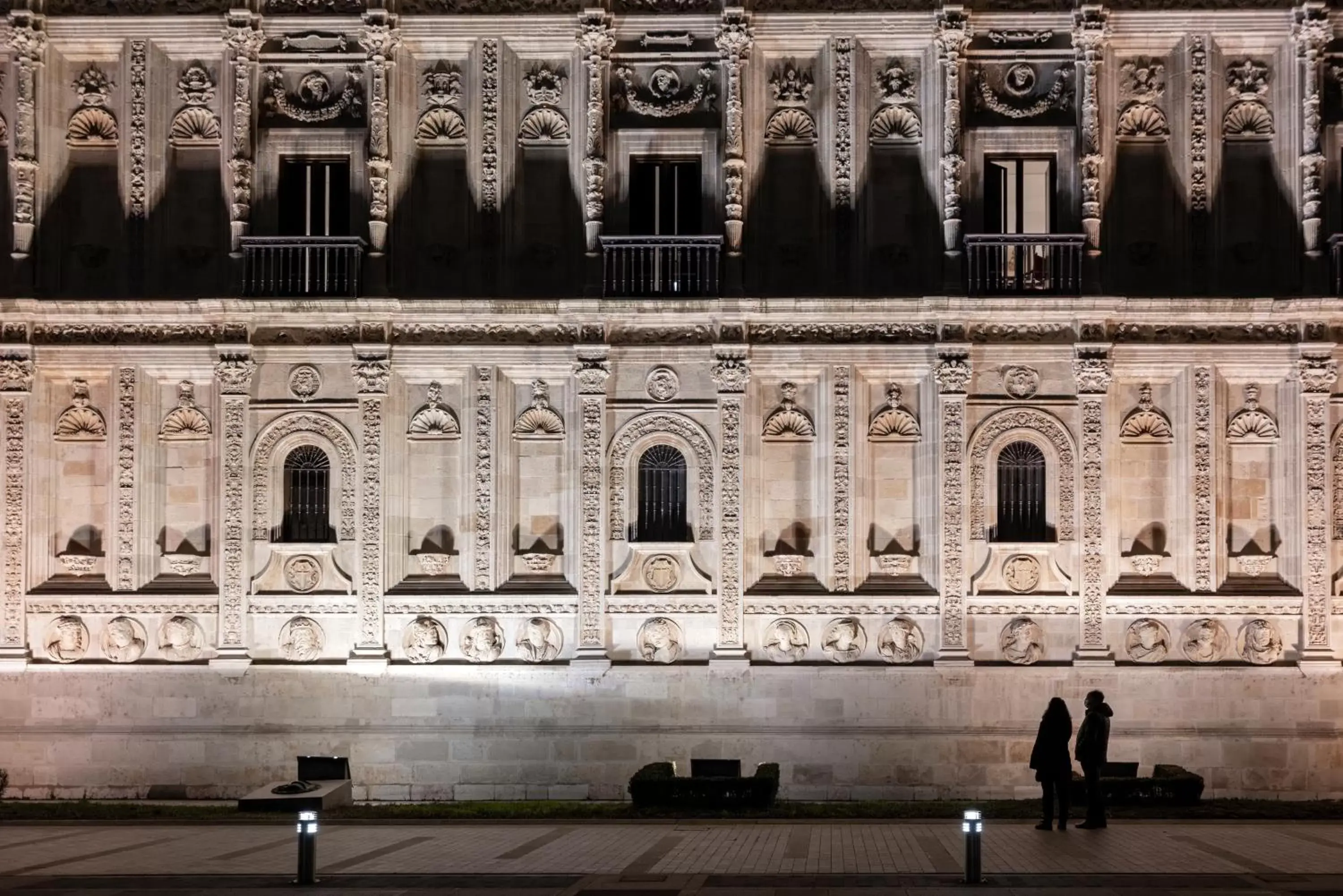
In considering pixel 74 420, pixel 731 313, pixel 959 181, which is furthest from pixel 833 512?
pixel 74 420

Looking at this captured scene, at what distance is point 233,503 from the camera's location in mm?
35094

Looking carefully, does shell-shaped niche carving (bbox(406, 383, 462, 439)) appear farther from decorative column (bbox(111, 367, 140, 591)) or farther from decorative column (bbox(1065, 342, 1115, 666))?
decorative column (bbox(1065, 342, 1115, 666))

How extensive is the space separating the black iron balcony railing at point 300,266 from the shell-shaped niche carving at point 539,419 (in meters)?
4.55

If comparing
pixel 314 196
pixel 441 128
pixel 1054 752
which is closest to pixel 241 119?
pixel 314 196

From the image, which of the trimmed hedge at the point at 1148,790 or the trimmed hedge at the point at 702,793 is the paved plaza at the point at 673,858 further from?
the trimmed hedge at the point at 1148,790

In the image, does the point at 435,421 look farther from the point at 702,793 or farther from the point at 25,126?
the point at 25,126

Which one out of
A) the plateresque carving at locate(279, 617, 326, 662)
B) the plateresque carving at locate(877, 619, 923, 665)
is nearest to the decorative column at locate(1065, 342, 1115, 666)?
the plateresque carving at locate(877, 619, 923, 665)

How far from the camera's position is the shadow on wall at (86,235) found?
3575cm

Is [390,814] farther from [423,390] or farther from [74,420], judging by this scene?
[74,420]

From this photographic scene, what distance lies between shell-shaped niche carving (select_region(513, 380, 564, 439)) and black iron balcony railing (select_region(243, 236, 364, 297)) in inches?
179

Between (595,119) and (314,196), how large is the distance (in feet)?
22.0

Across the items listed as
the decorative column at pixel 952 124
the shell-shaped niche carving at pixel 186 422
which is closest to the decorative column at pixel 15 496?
the shell-shaped niche carving at pixel 186 422

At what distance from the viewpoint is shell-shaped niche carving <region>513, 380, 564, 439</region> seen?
1389 inches

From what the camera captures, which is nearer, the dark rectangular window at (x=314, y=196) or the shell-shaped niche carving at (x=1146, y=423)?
the shell-shaped niche carving at (x=1146, y=423)
